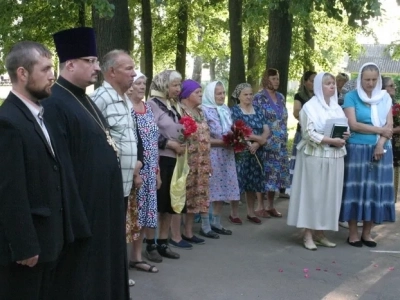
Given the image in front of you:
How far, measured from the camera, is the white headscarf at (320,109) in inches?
285

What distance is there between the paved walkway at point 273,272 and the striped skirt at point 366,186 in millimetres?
417

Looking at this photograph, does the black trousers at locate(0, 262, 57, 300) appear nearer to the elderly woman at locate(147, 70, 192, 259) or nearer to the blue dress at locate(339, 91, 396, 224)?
the elderly woman at locate(147, 70, 192, 259)

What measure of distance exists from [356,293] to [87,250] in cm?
280

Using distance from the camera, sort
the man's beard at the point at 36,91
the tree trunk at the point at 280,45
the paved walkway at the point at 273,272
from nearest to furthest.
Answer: the man's beard at the point at 36,91 → the paved walkway at the point at 273,272 → the tree trunk at the point at 280,45

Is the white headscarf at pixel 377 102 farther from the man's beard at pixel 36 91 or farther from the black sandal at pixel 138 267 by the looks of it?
the man's beard at pixel 36 91

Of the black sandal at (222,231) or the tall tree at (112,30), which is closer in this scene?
the black sandal at (222,231)

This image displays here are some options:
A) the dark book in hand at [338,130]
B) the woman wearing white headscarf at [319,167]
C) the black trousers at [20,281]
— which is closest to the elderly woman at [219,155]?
the woman wearing white headscarf at [319,167]

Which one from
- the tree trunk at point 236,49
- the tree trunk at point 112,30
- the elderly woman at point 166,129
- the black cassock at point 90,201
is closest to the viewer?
the black cassock at point 90,201

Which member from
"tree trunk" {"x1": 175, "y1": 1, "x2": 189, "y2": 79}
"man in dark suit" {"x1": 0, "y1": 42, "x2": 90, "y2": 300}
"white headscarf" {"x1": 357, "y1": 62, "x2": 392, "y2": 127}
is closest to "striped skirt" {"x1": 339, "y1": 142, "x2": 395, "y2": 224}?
"white headscarf" {"x1": 357, "y1": 62, "x2": 392, "y2": 127}

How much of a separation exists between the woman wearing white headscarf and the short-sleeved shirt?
22 centimetres

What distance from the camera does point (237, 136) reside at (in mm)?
7773

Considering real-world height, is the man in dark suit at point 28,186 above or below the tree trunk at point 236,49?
below

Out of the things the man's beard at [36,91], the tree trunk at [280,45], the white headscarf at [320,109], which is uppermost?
the tree trunk at [280,45]

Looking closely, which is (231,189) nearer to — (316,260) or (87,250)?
(316,260)
